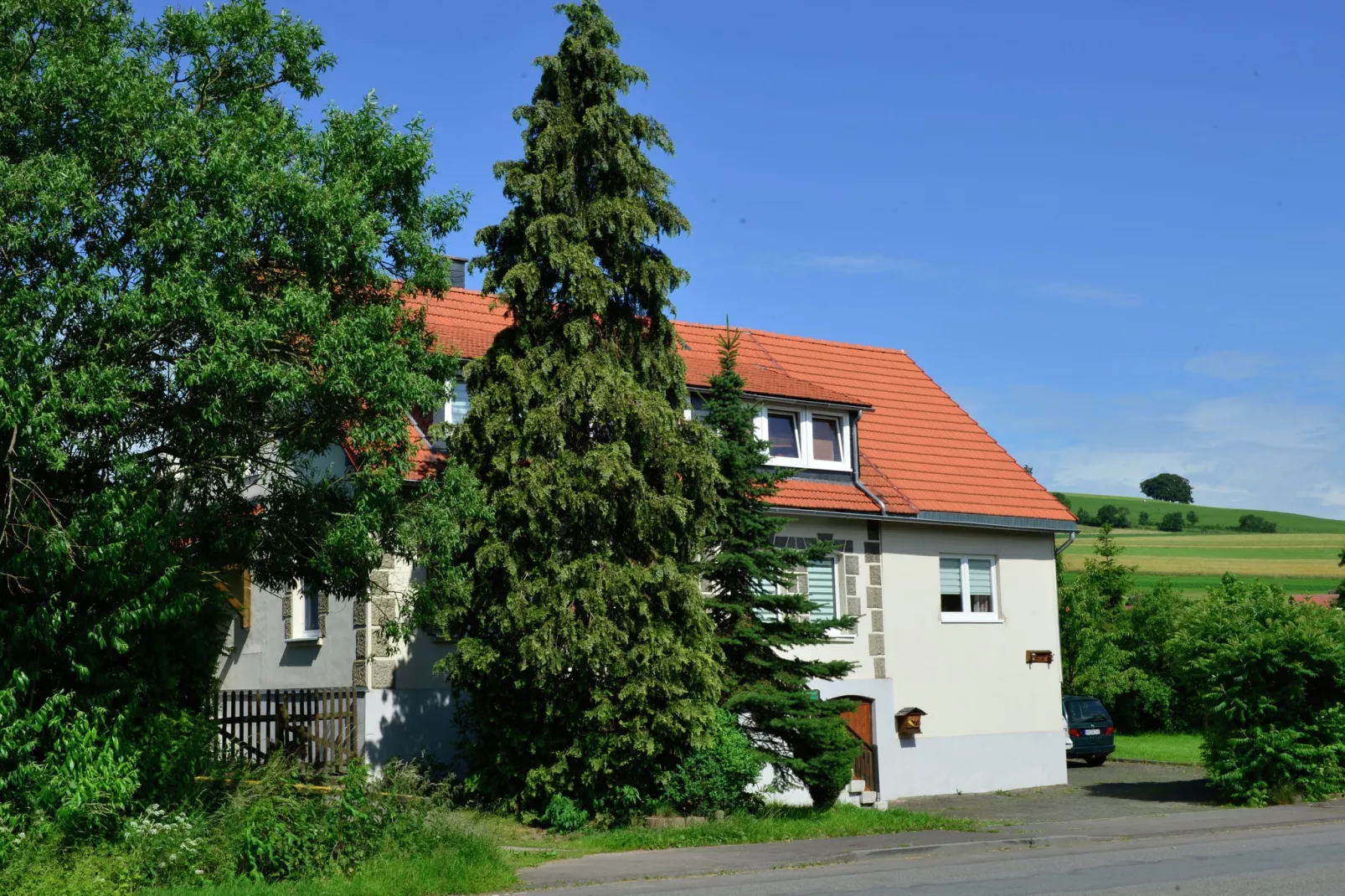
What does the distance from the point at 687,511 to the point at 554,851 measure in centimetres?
443

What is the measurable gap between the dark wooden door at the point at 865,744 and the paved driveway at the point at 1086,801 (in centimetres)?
63

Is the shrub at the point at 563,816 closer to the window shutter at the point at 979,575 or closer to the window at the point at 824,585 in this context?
the window at the point at 824,585

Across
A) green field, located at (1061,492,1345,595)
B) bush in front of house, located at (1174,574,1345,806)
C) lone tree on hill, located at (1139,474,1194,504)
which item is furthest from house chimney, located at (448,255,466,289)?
Answer: lone tree on hill, located at (1139,474,1194,504)

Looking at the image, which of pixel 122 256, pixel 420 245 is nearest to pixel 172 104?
pixel 122 256

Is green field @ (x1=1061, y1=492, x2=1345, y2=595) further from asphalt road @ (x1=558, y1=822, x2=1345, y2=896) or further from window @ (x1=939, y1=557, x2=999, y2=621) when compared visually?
asphalt road @ (x1=558, y1=822, x2=1345, y2=896)

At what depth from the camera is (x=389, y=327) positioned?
44.9 ft

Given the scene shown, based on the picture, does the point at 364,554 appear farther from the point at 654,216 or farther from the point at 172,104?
the point at 654,216

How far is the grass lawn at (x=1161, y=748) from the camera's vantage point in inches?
1259

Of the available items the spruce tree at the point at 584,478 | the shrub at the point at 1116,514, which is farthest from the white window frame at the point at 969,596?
the shrub at the point at 1116,514

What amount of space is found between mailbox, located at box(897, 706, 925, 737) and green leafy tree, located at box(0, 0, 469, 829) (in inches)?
472

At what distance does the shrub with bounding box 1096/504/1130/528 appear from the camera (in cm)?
8606

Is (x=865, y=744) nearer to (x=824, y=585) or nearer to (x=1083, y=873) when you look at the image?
(x=824, y=585)

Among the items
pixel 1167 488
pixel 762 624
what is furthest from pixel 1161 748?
pixel 1167 488

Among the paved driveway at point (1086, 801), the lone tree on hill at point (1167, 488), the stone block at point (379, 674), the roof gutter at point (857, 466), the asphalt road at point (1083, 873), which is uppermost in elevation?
the lone tree on hill at point (1167, 488)
